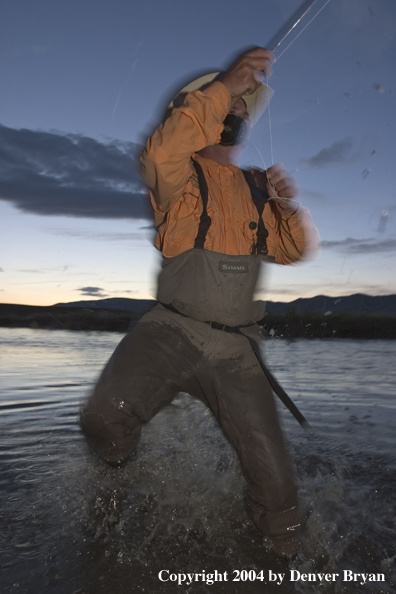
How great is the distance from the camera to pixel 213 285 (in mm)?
2701

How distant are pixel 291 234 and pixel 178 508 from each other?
1.93 m

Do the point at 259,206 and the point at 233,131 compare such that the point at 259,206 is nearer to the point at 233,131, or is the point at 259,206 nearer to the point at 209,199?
the point at 209,199

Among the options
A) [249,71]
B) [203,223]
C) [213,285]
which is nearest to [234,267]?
[213,285]

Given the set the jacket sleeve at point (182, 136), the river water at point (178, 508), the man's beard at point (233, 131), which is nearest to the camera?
the river water at point (178, 508)

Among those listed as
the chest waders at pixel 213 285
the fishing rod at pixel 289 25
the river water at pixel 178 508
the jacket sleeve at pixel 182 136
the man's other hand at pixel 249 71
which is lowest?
the river water at pixel 178 508

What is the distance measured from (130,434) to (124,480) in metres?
0.68

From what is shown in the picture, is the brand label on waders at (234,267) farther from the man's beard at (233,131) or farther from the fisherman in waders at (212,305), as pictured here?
the man's beard at (233,131)

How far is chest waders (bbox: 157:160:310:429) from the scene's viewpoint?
2682mm

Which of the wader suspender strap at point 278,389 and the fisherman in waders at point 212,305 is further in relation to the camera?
the wader suspender strap at point 278,389

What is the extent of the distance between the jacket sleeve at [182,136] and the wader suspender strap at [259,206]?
0.60 m

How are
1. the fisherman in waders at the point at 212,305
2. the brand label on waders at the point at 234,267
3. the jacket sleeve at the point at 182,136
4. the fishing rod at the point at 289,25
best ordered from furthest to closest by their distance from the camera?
the brand label on waders at the point at 234,267 < the fishing rod at the point at 289,25 < the fisherman in waders at the point at 212,305 < the jacket sleeve at the point at 182,136

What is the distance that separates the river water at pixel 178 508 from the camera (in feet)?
7.16

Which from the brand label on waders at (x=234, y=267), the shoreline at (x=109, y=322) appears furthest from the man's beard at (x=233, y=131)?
the shoreline at (x=109, y=322)

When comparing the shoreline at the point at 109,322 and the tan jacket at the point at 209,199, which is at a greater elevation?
the tan jacket at the point at 209,199
